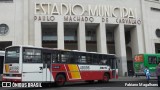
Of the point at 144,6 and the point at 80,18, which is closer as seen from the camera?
the point at 80,18

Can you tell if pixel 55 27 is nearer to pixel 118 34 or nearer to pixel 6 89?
pixel 118 34

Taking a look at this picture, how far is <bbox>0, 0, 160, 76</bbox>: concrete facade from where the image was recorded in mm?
42906

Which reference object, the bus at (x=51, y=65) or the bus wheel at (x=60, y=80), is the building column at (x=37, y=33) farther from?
the bus wheel at (x=60, y=80)

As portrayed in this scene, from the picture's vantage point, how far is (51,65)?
21.2 metres

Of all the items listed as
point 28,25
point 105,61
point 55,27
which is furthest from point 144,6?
point 105,61

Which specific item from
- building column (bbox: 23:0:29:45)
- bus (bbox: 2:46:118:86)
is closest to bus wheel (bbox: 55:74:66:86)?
bus (bbox: 2:46:118:86)

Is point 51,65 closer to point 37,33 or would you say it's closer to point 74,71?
point 74,71

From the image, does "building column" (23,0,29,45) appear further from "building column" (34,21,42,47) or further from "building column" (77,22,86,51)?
"building column" (77,22,86,51)

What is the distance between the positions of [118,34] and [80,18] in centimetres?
722

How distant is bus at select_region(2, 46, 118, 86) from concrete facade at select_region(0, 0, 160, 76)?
18.4 meters

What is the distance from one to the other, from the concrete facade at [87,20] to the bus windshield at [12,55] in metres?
21.9

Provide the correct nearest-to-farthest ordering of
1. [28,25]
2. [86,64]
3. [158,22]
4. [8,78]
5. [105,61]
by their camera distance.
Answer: [8,78] < [86,64] < [105,61] < [28,25] < [158,22]

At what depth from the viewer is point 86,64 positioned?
24.2 meters

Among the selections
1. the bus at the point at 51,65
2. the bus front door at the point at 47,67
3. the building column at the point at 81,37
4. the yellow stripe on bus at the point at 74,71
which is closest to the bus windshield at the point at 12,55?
the bus at the point at 51,65
